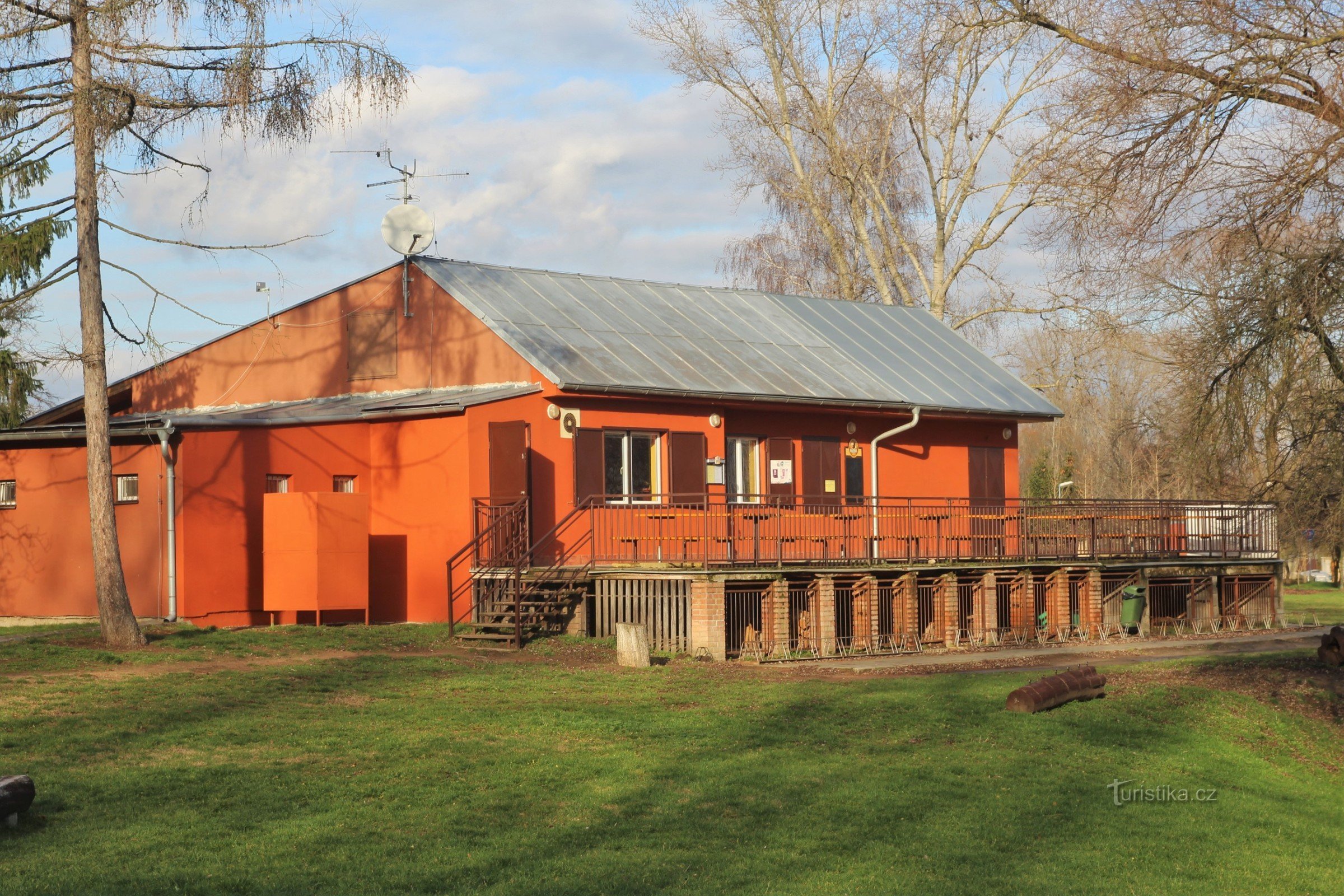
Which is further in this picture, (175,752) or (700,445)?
(700,445)

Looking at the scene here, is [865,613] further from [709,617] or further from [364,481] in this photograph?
[364,481]

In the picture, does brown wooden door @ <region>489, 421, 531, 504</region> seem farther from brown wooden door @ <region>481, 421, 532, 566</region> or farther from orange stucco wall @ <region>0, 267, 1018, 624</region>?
orange stucco wall @ <region>0, 267, 1018, 624</region>

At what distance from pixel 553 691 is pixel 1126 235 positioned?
292 inches

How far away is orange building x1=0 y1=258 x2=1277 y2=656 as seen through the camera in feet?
66.8

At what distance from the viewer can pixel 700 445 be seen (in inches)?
902

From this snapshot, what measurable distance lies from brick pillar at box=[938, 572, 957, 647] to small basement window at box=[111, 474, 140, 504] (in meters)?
12.1

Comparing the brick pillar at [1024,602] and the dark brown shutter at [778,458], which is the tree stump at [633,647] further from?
the brick pillar at [1024,602]

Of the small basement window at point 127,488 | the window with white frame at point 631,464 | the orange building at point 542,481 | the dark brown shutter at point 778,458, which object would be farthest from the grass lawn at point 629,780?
the dark brown shutter at point 778,458

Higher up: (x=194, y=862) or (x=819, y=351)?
(x=819, y=351)

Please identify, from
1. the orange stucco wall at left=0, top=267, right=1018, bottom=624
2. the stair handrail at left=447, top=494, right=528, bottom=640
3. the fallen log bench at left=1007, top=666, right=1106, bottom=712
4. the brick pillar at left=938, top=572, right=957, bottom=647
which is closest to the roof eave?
the orange stucco wall at left=0, top=267, right=1018, bottom=624

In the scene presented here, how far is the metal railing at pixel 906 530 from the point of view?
20109mm

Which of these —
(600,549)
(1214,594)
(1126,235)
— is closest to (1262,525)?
(1214,594)

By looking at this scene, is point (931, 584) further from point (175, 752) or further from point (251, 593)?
point (175, 752)

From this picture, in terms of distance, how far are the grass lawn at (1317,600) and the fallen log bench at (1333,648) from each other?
9.91m
